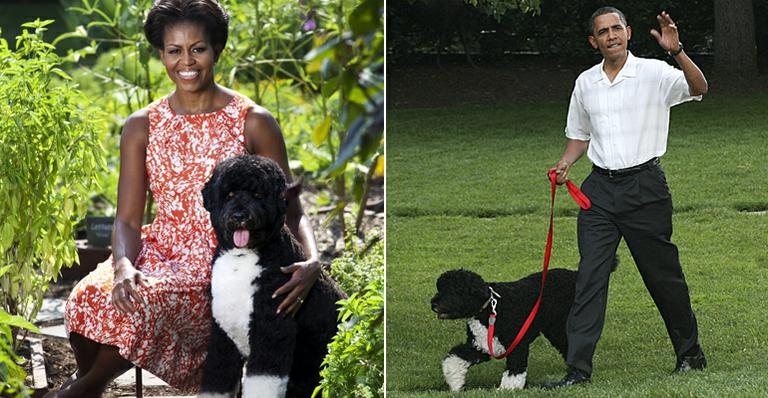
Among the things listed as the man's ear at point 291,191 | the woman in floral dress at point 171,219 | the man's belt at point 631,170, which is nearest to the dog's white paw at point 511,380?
the man's belt at point 631,170

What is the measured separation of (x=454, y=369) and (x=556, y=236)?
1880 mm

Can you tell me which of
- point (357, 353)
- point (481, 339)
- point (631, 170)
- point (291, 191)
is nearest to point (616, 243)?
point (631, 170)

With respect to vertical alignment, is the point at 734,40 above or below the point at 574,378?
Result: above

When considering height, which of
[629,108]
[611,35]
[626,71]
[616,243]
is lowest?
[616,243]

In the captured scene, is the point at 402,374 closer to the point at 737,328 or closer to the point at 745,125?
the point at 737,328

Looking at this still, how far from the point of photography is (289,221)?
2.79 m

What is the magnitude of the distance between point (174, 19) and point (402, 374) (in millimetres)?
1982

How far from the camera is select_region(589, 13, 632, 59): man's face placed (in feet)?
12.3

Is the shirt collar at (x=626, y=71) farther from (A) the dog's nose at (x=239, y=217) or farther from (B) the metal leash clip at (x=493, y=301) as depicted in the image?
(A) the dog's nose at (x=239, y=217)

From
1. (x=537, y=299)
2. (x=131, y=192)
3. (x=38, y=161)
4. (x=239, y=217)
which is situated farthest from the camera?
(x=537, y=299)

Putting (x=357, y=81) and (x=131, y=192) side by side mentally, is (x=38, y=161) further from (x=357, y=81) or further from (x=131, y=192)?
(x=357, y=81)

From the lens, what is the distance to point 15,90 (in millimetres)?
3609

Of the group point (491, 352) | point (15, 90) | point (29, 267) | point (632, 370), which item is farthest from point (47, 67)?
point (632, 370)

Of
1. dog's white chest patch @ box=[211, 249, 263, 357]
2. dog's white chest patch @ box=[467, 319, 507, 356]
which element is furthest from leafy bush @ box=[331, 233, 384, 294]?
dog's white chest patch @ box=[211, 249, 263, 357]
